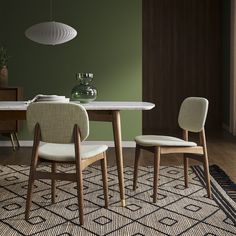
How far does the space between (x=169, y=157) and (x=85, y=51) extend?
69.7 inches

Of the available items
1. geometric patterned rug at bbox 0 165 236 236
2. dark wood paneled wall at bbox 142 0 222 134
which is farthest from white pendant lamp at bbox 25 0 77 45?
dark wood paneled wall at bbox 142 0 222 134

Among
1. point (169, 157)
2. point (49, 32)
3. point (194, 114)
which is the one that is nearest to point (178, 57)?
point (169, 157)

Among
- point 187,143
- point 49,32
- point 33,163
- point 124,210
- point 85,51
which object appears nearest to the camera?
point 33,163

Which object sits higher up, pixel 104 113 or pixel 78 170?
pixel 104 113

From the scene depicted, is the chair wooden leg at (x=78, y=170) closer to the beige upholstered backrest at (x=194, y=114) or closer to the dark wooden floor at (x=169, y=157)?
the beige upholstered backrest at (x=194, y=114)

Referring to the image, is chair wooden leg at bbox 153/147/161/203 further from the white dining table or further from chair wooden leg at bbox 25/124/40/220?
chair wooden leg at bbox 25/124/40/220

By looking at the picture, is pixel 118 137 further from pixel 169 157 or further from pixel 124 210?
pixel 169 157

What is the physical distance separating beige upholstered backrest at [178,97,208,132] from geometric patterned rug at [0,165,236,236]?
490mm

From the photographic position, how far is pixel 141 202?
2781mm

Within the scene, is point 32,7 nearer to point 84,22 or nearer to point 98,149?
point 84,22

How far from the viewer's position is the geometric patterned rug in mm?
2266

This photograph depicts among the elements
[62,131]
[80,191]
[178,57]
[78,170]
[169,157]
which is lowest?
[169,157]

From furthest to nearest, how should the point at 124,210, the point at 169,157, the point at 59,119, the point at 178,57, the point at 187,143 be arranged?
the point at 178,57
the point at 169,157
the point at 187,143
the point at 124,210
the point at 59,119

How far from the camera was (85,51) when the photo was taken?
5227 mm
